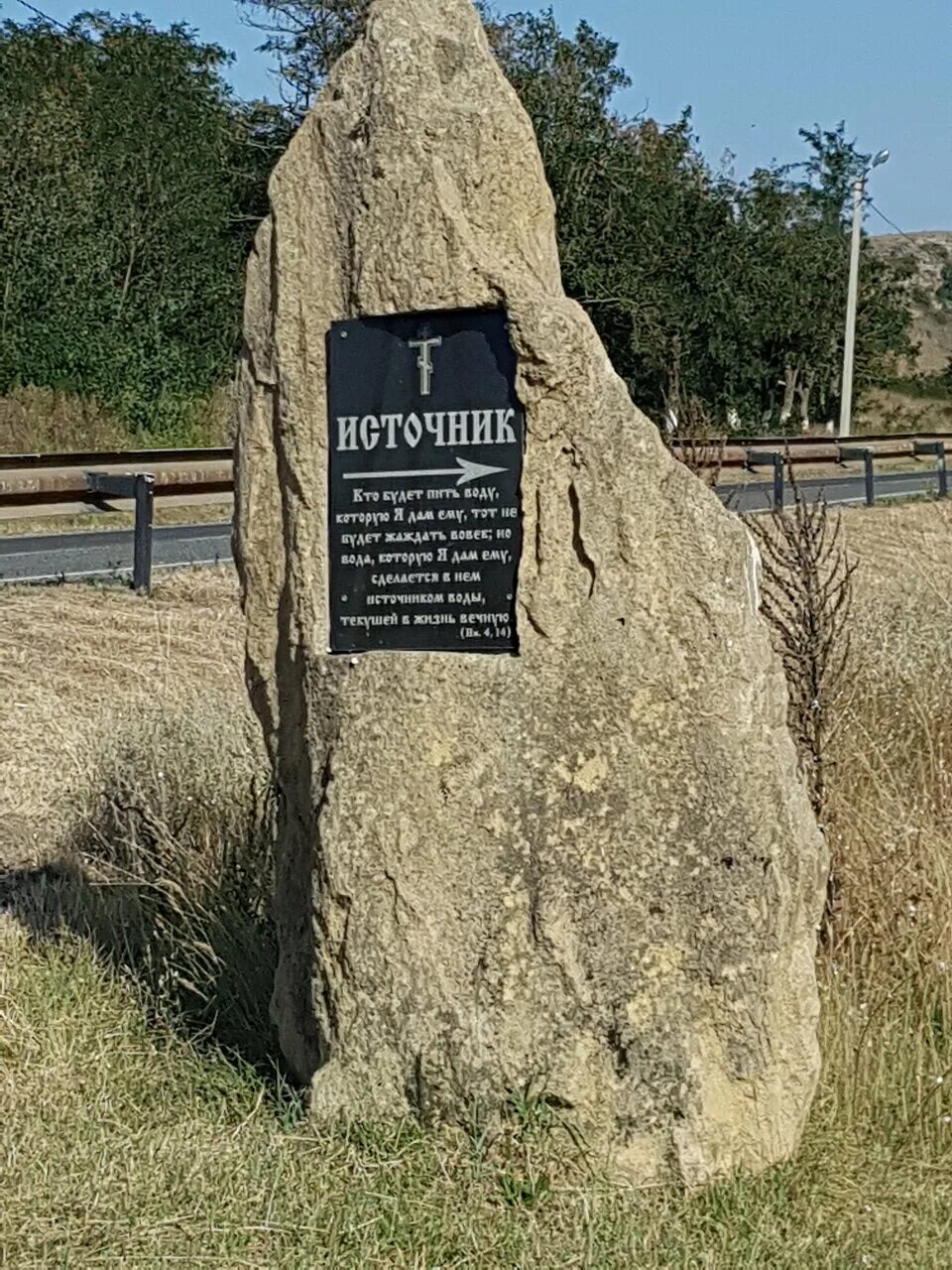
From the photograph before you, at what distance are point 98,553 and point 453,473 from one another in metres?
10.7

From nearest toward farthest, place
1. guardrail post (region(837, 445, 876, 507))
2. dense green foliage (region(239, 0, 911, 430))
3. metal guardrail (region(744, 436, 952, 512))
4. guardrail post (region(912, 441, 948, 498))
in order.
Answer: metal guardrail (region(744, 436, 952, 512)), guardrail post (region(837, 445, 876, 507)), guardrail post (region(912, 441, 948, 498)), dense green foliage (region(239, 0, 911, 430))

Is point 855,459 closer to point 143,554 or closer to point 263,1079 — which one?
point 143,554

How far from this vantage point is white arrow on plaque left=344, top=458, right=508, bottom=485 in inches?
169

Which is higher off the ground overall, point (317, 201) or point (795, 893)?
point (317, 201)

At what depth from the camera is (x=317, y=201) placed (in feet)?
14.6

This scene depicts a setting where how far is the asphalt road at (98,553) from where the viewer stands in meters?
12.7

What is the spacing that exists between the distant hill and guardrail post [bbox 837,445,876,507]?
51.1 m


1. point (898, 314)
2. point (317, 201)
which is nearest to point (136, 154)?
point (898, 314)

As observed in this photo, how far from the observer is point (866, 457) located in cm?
2205

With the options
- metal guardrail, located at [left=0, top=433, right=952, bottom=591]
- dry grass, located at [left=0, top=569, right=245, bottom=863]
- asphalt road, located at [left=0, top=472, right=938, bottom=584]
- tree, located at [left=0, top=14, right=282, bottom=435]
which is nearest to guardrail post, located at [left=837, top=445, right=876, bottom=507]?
asphalt road, located at [left=0, top=472, right=938, bottom=584]

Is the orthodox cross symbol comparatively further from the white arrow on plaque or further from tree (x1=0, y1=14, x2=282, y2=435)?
tree (x1=0, y1=14, x2=282, y2=435)

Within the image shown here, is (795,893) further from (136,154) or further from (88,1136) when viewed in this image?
(136,154)

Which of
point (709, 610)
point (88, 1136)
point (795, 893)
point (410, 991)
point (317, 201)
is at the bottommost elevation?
point (88, 1136)

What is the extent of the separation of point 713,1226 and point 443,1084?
0.68 metres
